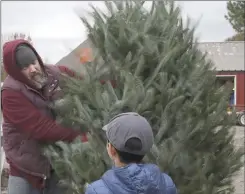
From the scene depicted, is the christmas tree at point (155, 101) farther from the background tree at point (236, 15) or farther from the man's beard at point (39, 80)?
the background tree at point (236, 15)

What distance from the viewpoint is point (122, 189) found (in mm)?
1944

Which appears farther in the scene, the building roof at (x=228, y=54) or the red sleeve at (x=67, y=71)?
the building roof at (x=228, y=54)

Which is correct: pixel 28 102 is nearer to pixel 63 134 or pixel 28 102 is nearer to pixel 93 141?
pixel 63 134

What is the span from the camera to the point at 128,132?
1965 mm

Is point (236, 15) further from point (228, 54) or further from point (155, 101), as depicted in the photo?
point (155, 101)

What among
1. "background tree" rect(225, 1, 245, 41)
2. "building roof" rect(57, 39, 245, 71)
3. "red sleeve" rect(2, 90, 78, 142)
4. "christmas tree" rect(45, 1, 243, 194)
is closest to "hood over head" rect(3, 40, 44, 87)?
"red sleeve" rect(2, 90, 78, 142)

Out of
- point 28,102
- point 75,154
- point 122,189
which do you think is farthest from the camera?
point 28,102

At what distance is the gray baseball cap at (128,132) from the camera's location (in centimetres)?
196

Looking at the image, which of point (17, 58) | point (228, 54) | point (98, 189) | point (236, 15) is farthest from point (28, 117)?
point (236, 15)

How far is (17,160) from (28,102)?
14.2 inches

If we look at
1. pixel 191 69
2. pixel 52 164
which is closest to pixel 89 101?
pixel 52 164

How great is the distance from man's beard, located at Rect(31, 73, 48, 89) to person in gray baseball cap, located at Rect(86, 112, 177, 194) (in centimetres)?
92

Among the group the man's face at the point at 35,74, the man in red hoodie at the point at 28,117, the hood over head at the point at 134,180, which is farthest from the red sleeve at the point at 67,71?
the hood over head at the point at 134,180

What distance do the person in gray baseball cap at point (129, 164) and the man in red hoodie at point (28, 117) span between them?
0.76 metres
